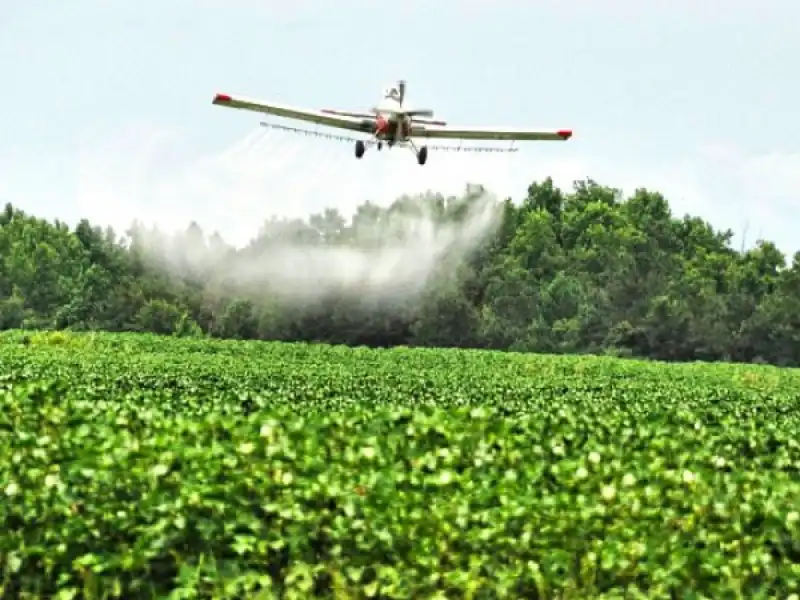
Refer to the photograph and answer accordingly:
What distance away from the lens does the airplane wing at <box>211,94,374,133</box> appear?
45.0m

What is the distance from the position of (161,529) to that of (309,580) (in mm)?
994

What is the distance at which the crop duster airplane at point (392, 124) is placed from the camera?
42.5 metres

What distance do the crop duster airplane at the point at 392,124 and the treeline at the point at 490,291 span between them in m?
34.6

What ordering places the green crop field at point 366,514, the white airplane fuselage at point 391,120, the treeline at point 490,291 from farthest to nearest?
the treeline at point 490,291 → the white airplane fuselage at point 391,120 → the green crop field at point 366,514

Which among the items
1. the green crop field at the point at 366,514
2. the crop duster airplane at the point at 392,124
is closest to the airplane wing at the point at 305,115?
the crop duster airplane at the point at 392,124

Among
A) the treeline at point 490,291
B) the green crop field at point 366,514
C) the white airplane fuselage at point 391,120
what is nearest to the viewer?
the green crop field at point 366,514

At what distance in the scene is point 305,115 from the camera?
4669 centimetres

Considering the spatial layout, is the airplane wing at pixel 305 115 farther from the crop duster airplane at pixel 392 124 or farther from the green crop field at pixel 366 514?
the green crop field at pixel 366 514

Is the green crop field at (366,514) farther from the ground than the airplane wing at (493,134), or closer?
closer

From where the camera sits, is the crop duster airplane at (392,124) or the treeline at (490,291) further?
the treeline at (490,291)

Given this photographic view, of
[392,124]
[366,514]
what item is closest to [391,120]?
[392,124]

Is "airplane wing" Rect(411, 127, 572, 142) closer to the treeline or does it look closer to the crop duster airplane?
the crop duster airplane

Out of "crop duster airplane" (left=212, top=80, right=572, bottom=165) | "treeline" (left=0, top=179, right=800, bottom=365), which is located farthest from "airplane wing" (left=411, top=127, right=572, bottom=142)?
"treeline" (left=0, top=179, right=800, bottom=365)

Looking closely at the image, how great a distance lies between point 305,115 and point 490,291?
51.2 m
